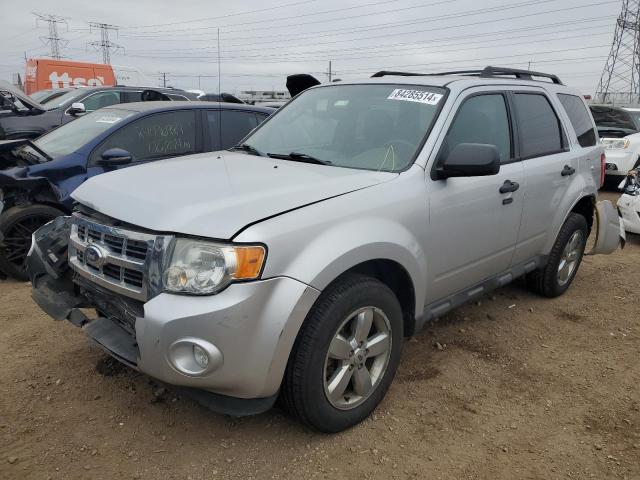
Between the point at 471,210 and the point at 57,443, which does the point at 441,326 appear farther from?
the point at 57,443

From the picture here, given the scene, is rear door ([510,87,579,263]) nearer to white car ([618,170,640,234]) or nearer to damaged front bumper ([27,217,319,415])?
damaged front bumper ([27,217,319,415])

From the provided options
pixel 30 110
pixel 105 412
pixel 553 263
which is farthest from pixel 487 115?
pixel 30 110

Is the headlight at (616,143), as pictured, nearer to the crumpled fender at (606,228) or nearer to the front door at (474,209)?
the crumpled fender at (606,228)

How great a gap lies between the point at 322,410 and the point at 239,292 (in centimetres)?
80

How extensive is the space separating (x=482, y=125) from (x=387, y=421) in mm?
2000

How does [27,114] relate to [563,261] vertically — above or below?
above

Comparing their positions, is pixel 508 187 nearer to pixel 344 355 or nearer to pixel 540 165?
pixel 540 165

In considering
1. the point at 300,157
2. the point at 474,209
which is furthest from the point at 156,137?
the point at 474,209

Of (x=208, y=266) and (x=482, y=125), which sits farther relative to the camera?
(x=482, y=125)

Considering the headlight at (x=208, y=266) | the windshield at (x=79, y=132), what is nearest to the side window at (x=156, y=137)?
the windshield at (x=79, y=132)

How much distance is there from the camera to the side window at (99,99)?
33.8 ft

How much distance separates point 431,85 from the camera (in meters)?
3.40

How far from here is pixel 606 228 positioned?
15.8 feet

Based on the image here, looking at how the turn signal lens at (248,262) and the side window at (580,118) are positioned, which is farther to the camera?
the side window at (580,118)
